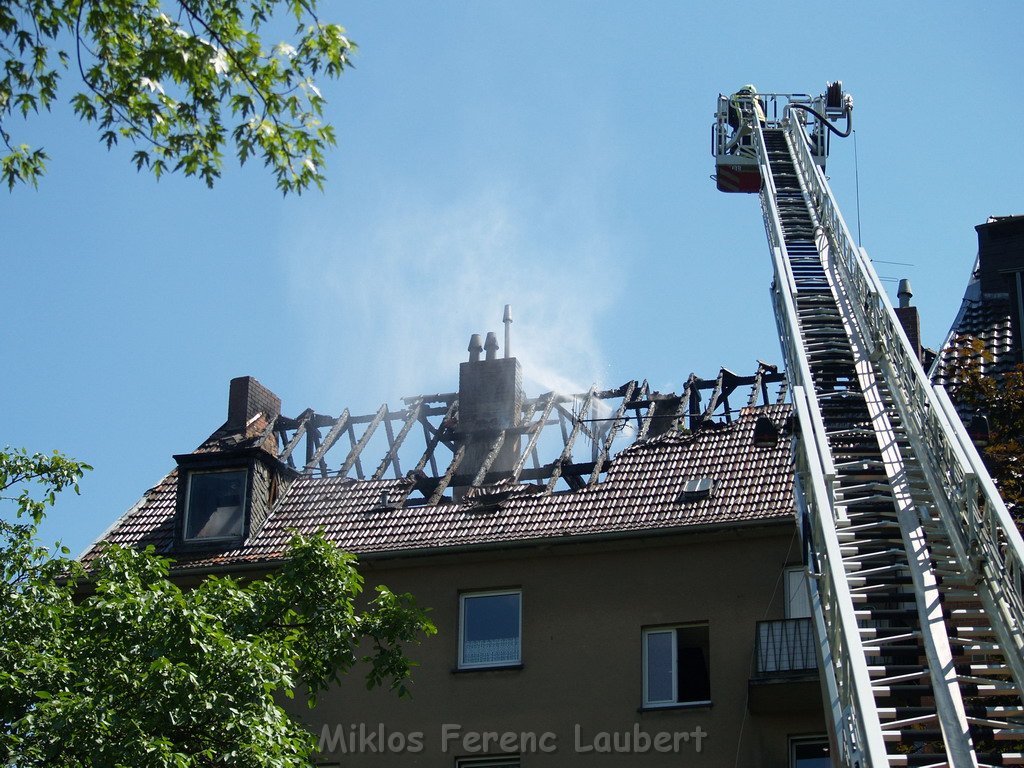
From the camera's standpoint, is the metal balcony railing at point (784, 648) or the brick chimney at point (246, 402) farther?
the brick chimney at point (246, 402)

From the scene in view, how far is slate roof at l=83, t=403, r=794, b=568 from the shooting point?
22.8 m

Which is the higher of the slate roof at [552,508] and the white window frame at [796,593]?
the slate roof at [552,508]

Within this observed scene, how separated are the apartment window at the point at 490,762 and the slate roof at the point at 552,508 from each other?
2.91m

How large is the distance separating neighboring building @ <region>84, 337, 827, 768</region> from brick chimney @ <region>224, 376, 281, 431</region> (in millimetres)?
2710

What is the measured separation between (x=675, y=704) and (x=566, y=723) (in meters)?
1.41

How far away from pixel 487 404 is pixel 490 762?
→ 27.9 ft

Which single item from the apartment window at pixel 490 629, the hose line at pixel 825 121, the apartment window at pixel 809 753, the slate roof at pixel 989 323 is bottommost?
the apartment window at pixel 809 753

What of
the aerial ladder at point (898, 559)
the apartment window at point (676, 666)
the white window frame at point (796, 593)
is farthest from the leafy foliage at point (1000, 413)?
the apartment window at point (676, 666)

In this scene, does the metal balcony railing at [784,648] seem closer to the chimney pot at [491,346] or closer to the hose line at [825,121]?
the chimney pot at [491,346]

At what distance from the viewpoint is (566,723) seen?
21297 mm

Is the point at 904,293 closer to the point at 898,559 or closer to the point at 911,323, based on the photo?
the point at 911,323

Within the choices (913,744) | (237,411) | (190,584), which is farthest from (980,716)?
(237,411)

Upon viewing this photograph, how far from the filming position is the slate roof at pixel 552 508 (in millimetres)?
22828

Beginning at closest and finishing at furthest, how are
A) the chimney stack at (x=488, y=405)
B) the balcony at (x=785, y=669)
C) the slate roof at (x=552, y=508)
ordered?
the balcony at (x=785, y=669)
the slate roof at (x=552, y=508)
the chimney stack at (x=488, y=405)
